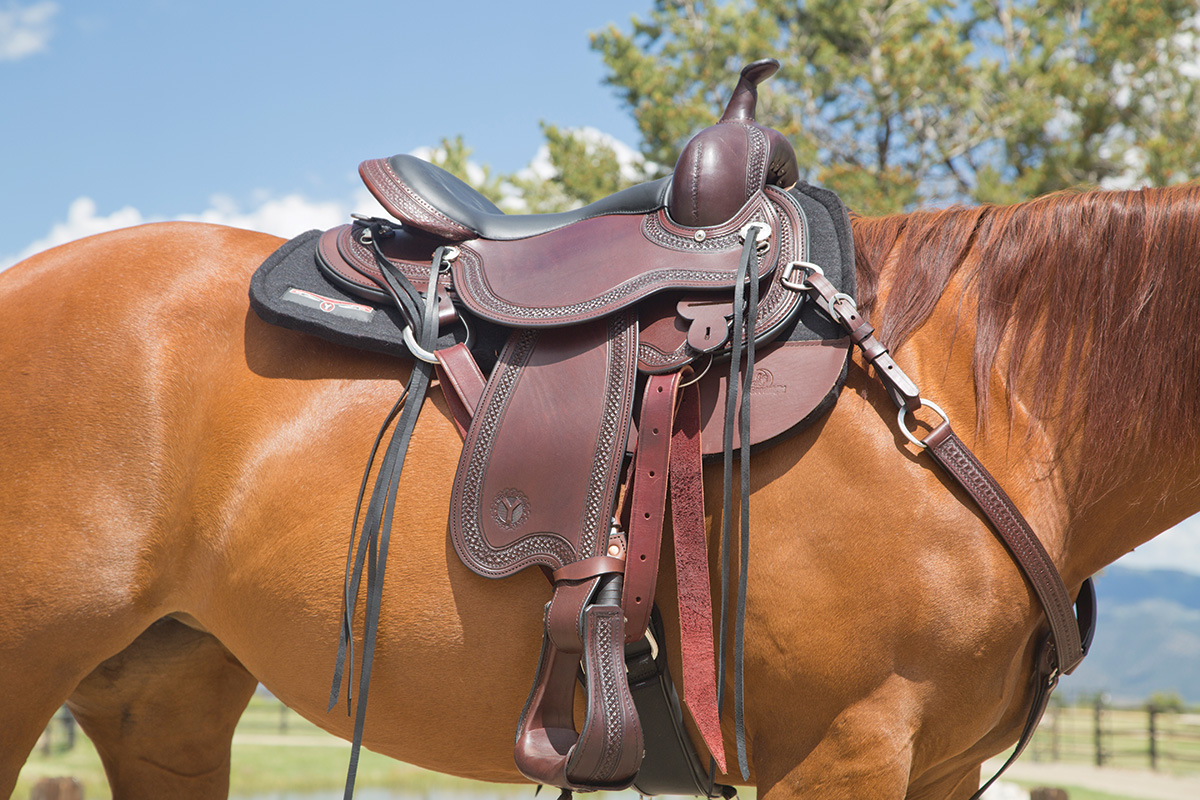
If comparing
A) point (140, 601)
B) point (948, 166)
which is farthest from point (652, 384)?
point (948, 166)

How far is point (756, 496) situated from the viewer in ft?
5.52

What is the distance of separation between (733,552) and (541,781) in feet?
1.87

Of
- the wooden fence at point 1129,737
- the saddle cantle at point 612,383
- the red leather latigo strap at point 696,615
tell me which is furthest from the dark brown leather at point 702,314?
the wooden fence at point 1129,737

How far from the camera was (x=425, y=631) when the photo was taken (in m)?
1.76

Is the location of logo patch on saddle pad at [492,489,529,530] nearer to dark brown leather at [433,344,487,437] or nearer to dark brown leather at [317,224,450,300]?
dark brown leather at [433,344,487,437]

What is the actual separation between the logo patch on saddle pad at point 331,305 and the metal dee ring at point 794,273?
35.1 inches

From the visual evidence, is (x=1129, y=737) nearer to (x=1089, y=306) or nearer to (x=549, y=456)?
A: (x=1089, y=306)

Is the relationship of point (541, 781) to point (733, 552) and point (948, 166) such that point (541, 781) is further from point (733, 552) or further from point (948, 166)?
point (948, 166)

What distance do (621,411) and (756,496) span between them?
0.30m

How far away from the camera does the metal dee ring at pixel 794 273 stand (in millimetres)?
1712

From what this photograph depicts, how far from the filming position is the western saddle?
1.63 m

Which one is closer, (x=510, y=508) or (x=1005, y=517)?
(x=1005, y=517)

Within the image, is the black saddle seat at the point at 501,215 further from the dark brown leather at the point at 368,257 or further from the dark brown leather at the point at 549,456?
the dark brown leather at the point at 549,456

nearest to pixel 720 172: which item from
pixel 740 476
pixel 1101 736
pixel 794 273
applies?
pixel 794 273
